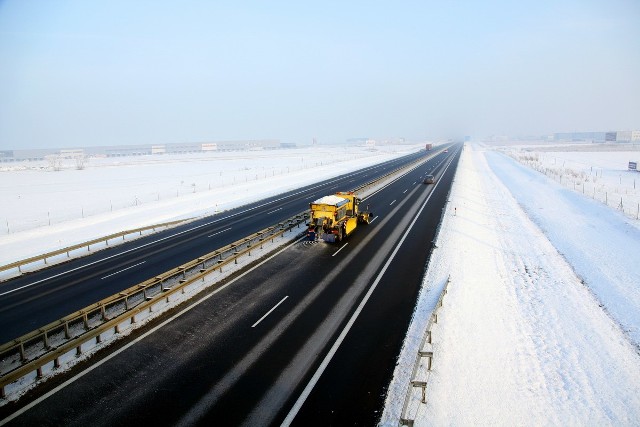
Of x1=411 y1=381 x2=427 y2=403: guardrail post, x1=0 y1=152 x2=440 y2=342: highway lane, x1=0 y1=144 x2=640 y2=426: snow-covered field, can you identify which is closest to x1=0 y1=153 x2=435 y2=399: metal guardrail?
x1=0 y1=152 x2=440 y2=342: highway lane

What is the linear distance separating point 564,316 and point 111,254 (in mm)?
24736

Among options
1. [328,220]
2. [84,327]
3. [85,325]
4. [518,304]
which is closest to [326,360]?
[85,325]

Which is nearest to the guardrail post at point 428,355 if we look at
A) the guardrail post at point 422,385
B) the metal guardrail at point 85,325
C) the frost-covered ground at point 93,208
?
the guardrail post at point 422,385

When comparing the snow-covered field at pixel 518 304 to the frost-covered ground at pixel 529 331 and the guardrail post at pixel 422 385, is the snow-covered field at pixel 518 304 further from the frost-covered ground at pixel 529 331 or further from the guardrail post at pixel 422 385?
the guardrail post at pixel 422 385

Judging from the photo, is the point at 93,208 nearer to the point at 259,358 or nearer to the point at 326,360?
the point at 259,358

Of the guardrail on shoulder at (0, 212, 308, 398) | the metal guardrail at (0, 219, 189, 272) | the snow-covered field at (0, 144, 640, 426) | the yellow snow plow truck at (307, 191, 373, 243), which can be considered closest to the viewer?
the snow-covered field at (0, 144, 640, 426)

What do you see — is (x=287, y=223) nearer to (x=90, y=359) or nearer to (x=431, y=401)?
(x=90, y=359)

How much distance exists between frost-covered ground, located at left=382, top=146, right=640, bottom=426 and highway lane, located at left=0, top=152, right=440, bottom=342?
13.6 meters

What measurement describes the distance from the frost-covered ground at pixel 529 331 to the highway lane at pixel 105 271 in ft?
44.5

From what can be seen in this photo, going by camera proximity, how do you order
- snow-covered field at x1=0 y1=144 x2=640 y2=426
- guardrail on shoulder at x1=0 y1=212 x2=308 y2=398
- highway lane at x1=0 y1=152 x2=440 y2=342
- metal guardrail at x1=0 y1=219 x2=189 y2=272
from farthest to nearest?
metal guardrail at x1=0 y1=219 x2=189 y2=272 → highway lane at x1=0 y1=152 x2=440 y2=342 → guardrail on shoulder at x1=0 y1=212 x2=308 y2=398 → snow-covered field at x1=0 y1=144 x2=640 y2=426

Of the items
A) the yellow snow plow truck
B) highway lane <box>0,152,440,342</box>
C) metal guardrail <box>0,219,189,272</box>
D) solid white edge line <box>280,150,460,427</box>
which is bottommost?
solid white edge line <box>280,150,460,427</box>

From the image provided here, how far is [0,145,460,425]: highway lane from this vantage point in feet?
31.8

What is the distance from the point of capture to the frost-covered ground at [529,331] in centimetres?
1018

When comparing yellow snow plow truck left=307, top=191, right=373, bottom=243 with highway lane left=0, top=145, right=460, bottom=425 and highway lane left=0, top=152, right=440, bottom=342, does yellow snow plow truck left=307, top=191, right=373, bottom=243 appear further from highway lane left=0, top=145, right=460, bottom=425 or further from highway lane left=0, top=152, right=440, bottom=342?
highway lane left=0, top=152, right=440, bottom=342
